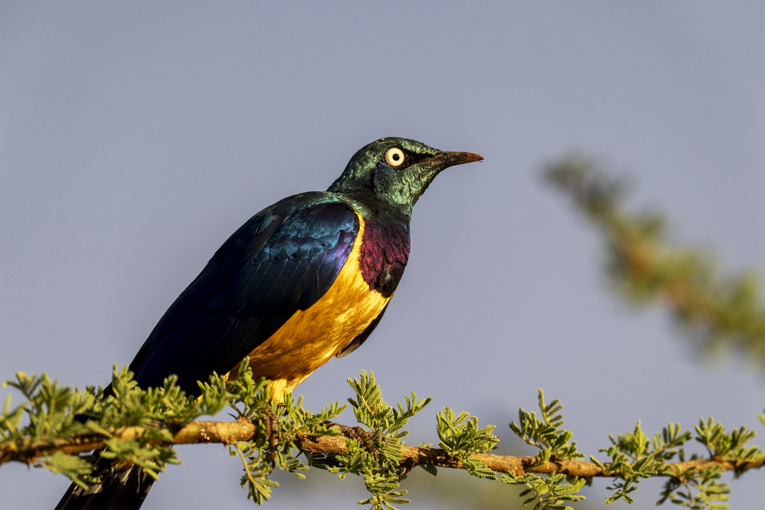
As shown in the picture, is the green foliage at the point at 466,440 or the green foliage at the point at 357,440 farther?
the green foliage at the point at 466,440

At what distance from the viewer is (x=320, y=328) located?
160 inches

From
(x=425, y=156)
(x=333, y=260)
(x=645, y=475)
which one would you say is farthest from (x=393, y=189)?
(x=645, y=475)

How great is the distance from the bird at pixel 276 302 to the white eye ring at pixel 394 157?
589 mm

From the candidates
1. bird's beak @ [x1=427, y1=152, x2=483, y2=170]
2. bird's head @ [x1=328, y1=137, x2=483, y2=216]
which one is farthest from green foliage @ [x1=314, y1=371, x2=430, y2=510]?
bird's beak @ [x1=427, y1=152, x2=483, y2=170]

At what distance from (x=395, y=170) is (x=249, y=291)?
1671 mm

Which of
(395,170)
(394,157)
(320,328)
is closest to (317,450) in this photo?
(320,328)

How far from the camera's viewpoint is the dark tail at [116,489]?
11.9 feet

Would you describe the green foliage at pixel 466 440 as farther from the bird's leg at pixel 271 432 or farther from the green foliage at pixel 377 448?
the bird's leg at pixel 271 432

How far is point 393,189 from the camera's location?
5.08m

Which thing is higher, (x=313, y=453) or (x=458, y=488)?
(x=458, y=488)

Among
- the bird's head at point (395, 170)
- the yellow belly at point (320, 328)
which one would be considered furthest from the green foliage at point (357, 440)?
the bird's head at point (395, 170)

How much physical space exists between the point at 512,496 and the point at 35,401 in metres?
4.25

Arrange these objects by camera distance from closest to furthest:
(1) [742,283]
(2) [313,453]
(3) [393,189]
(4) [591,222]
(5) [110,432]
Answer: (5) [110,432] < (2) [313,453] < (1) [742,283] < (3) [393,189] < (4) [591,222]

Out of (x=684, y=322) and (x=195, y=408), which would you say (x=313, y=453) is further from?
(x=684, y=322)
